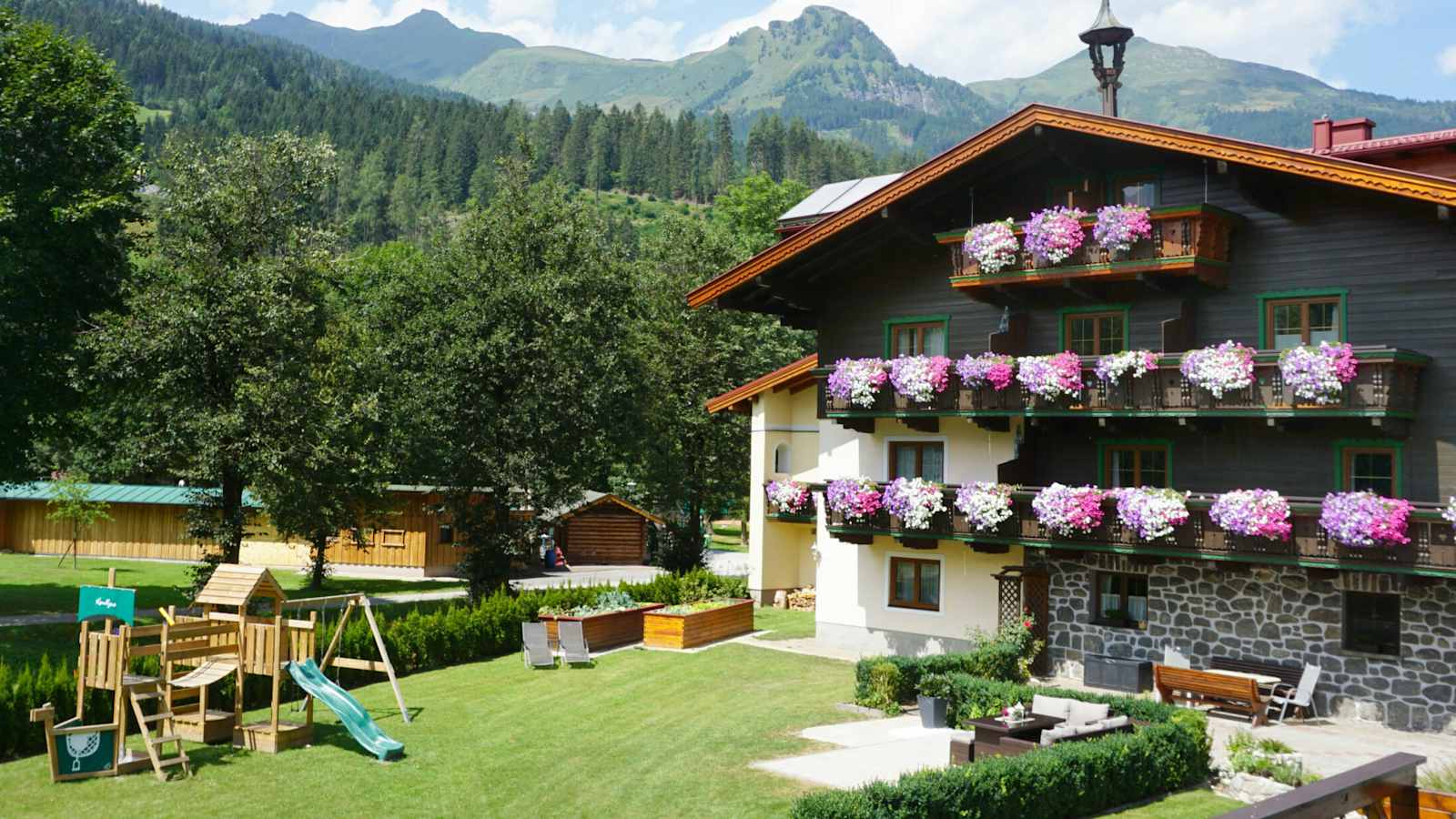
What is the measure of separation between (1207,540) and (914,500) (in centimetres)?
607

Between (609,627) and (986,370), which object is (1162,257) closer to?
(986,370)

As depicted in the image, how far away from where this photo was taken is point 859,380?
26109 mm

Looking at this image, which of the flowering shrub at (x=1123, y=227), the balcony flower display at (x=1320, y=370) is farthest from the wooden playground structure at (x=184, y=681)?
the balcony flower display at (x=1320, y=370)

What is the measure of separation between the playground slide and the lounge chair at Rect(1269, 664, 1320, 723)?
50.2 ft

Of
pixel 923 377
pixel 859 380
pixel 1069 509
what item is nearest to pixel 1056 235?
pixel 923 377

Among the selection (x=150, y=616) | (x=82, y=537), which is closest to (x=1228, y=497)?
(x=150, y=616)

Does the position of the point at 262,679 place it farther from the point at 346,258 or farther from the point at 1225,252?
the point at 1225,252

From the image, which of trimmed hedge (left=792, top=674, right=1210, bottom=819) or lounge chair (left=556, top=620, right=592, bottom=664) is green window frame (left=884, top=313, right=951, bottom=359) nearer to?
lounge chair (left=556, top=620, right=592, bottom=664)

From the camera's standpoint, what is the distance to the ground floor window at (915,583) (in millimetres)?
26938

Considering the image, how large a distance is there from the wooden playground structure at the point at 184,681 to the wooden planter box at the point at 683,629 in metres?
8.72

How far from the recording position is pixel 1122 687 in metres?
23.1

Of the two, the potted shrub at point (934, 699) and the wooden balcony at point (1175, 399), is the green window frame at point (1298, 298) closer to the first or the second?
the wooden balcony at point (1175, 399)

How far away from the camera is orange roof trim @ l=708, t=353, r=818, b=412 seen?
34188 mm

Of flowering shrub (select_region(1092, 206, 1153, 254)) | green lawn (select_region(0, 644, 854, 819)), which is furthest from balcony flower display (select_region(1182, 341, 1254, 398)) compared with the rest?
green lawn (select_region(0, 644, 854, 819))
